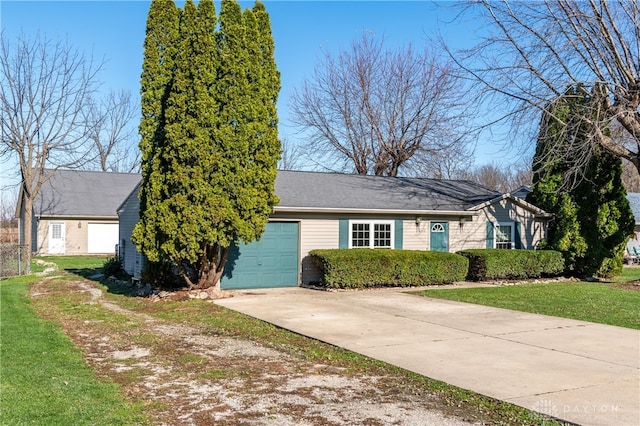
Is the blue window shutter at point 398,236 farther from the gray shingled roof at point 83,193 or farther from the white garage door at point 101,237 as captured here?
the white garage door at point 101,237

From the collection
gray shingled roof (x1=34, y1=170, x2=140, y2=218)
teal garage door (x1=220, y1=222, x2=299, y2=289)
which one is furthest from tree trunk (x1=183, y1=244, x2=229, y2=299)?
gray shingled roof (x1=34, y1=170, x2=140, y2=218)

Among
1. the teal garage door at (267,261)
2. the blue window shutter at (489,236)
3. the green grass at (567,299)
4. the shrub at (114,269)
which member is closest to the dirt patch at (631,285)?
the green grass at (567,299)

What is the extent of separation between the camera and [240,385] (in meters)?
6.47

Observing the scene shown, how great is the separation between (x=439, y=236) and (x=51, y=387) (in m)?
14.7

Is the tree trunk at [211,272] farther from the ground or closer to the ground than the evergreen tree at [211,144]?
closer to the ground

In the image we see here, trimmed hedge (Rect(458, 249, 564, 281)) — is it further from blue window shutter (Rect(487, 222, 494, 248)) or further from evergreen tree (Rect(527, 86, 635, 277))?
blue window shutter (Rect(487, 222, 494, 248))

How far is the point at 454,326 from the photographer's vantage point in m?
10.3

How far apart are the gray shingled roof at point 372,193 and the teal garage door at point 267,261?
2.93 ft

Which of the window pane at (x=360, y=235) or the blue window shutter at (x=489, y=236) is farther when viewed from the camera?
the blue window shutter at (x=489, y=236)

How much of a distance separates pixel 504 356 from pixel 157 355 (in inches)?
192

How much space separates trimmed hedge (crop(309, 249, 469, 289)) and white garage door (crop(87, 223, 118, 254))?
19.8m

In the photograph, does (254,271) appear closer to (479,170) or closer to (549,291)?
(549,291)

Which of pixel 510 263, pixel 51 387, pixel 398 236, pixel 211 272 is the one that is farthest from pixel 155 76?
pixel 510 263

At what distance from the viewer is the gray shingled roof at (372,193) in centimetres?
1722
